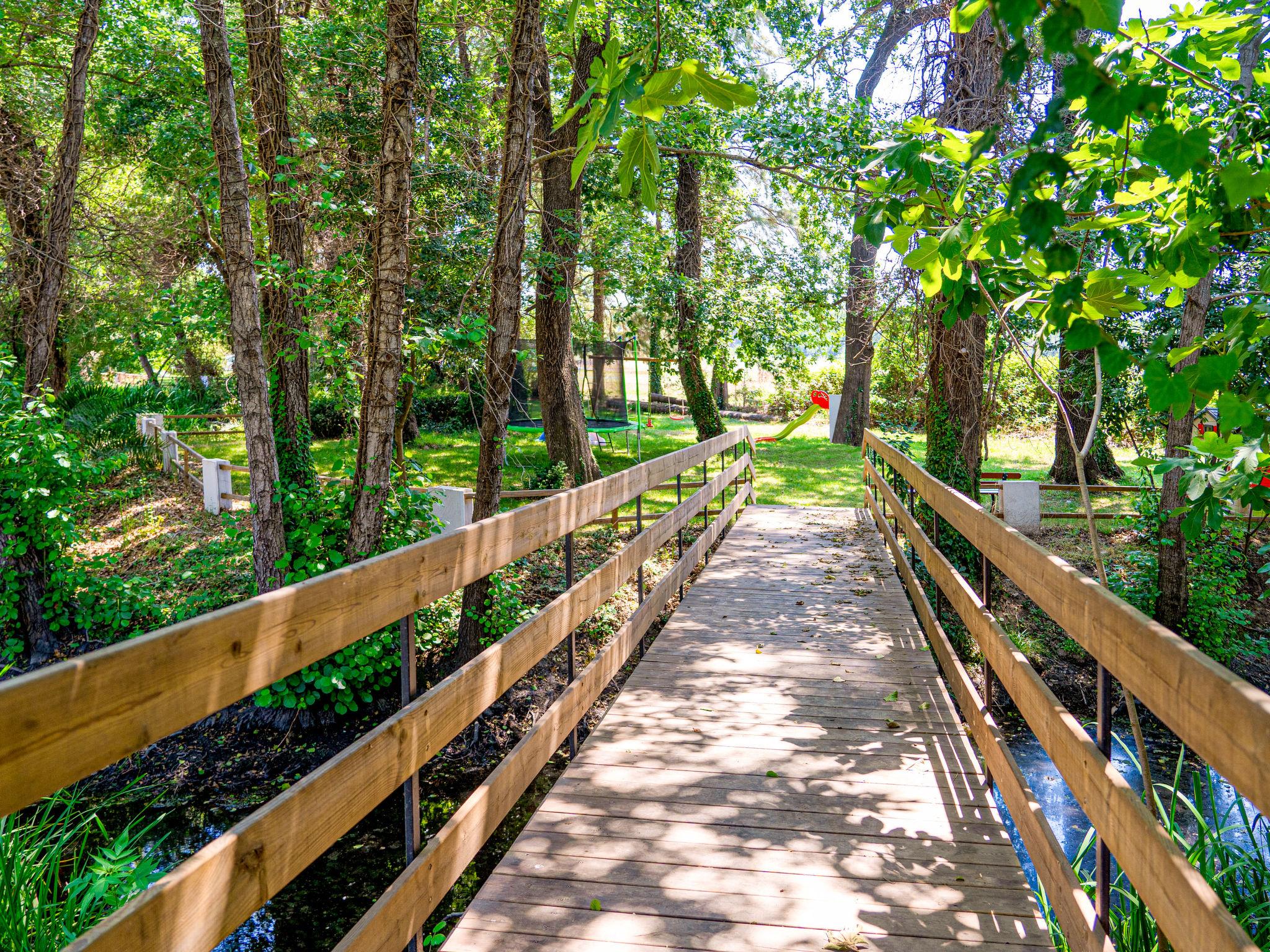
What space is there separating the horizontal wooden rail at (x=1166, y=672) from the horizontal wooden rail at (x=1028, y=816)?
1.84 feet

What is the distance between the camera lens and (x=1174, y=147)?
163 cm

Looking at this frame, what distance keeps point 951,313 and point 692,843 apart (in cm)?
181

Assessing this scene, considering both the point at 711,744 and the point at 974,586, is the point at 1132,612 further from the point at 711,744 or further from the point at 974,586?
the point at 974,586

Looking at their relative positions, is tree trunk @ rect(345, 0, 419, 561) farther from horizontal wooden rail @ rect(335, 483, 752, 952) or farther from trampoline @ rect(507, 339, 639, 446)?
trampoline @ rect(507, 339, 639, 446)

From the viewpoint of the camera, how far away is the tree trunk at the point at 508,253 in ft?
17.1

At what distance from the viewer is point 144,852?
16.2 ft

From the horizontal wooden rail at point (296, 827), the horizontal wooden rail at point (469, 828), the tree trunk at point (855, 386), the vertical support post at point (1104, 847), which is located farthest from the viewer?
the tree trunk at point (855, 386)

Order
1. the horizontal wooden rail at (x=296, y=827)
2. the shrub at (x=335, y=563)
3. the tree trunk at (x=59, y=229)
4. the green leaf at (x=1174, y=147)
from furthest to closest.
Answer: the tree trunk at (x=59, y=229), the shrub at (x=335, y=563), the green leaf at (x=1174, y=147), the horizontal wooden rail at (x=296, y=827)

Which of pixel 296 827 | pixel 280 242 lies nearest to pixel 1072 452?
pixel 280 242

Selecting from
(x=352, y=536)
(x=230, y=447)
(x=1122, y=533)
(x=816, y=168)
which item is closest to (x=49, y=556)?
(x=352, y=536)

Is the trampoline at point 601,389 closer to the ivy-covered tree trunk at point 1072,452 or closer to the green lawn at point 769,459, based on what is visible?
the green lawn at point 769,459

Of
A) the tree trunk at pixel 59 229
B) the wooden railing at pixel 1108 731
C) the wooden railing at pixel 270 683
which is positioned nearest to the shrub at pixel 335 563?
the tree trunk at pixel 59 229

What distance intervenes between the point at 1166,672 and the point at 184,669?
167 cm

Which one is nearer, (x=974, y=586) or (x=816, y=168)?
(x=816, y=168)
